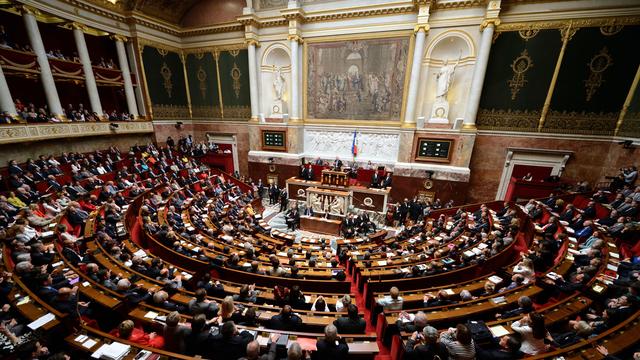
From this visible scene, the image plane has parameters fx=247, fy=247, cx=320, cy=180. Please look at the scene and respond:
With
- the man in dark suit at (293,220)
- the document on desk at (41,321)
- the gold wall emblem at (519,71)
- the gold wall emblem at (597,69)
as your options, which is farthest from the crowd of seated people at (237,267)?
the gold wall emblem at (597,69)

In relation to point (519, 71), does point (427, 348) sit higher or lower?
lower

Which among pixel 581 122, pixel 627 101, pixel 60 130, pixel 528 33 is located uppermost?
pixel 528 33

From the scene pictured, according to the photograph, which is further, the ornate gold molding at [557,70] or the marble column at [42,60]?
the ornate gold molding at [557,70]

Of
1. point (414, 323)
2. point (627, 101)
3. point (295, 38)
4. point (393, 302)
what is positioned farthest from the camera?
point (295, 38)

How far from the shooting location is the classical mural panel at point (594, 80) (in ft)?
36.7

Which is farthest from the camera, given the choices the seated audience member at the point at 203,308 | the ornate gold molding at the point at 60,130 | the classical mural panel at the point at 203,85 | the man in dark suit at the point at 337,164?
the classical mural panel at the point at 203,85

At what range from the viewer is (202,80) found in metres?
18.7

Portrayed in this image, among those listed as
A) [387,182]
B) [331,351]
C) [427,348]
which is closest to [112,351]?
[331,351]

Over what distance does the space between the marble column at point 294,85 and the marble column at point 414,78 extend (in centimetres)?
701

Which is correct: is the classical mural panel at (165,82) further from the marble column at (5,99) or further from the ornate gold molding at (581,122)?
the ornate gold molding at (581,122)

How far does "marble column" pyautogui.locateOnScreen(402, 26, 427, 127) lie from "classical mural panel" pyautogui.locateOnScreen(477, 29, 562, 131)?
3.49 metres

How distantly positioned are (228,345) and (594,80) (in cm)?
1788

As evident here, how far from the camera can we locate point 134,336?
3.94m

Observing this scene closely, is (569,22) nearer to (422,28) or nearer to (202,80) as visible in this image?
(422,28)
